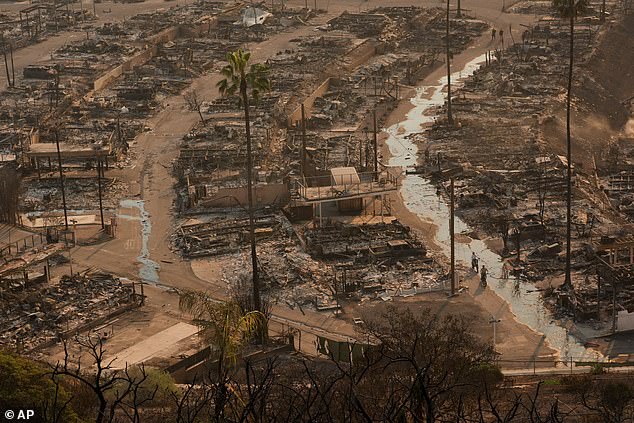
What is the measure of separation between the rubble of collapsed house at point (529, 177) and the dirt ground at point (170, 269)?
2.45 m

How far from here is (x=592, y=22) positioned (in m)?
98.4

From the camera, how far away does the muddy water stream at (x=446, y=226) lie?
44.5m

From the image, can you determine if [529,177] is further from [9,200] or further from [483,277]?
[9,200]

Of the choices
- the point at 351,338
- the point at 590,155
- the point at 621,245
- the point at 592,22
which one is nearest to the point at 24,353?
the point at 351,338

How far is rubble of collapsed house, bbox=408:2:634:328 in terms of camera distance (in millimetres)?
49312

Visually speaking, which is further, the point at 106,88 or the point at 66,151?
the point at 106,88

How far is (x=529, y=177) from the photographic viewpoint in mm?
60875

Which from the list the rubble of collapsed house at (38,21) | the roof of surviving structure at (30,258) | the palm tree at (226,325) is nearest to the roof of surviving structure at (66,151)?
the roof of surviving structure at (30,258)

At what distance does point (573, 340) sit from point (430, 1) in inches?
2830

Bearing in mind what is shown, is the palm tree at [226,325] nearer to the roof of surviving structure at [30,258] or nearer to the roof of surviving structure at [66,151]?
the roof of surviving structure at [30,258]

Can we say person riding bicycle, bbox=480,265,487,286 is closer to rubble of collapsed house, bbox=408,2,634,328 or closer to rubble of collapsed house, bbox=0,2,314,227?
rubble of collapsed house, bbox=408,2,634,328

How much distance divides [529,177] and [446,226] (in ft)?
22.7

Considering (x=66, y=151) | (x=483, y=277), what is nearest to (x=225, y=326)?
(x=483, y=277)

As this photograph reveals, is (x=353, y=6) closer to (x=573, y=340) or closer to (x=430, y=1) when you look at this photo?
(x=430, y=1)
